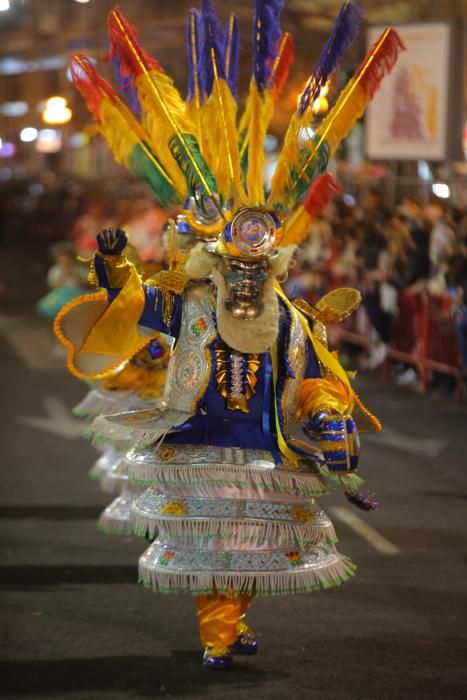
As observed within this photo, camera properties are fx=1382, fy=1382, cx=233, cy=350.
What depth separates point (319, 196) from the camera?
6324 mm

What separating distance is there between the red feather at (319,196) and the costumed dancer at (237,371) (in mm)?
424

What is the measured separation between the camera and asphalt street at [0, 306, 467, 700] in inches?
216

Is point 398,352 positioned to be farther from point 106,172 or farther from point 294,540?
point 106,172

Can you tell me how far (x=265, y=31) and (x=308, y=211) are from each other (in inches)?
36.3

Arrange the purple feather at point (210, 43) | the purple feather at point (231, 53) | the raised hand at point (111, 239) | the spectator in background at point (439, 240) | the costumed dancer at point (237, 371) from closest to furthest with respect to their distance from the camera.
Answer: the raised hand at point (111, 239)
the costumed dancer at point (237, 371)
the purple feather at point (210, 43)
the purple feather at point (231, 53)
the spectator in background at point (439, 240)

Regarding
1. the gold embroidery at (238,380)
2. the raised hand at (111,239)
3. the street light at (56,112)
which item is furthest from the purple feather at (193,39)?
the street light at (56,112)

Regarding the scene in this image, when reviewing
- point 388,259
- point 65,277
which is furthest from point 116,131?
point 65,277

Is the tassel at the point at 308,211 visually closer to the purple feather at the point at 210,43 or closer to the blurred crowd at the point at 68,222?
the purple feather at the point at 210,43

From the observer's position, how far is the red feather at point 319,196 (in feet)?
20.8

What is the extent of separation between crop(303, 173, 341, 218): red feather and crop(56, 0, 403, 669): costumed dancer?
1.39 ft

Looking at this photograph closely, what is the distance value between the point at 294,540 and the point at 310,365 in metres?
0.75

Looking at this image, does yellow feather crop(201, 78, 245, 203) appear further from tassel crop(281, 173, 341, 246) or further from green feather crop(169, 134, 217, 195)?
tassel crop(281, 173, 341, 246)

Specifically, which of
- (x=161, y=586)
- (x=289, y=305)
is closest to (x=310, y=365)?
(x=289, y=305)

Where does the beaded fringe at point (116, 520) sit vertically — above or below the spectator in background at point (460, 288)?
below
